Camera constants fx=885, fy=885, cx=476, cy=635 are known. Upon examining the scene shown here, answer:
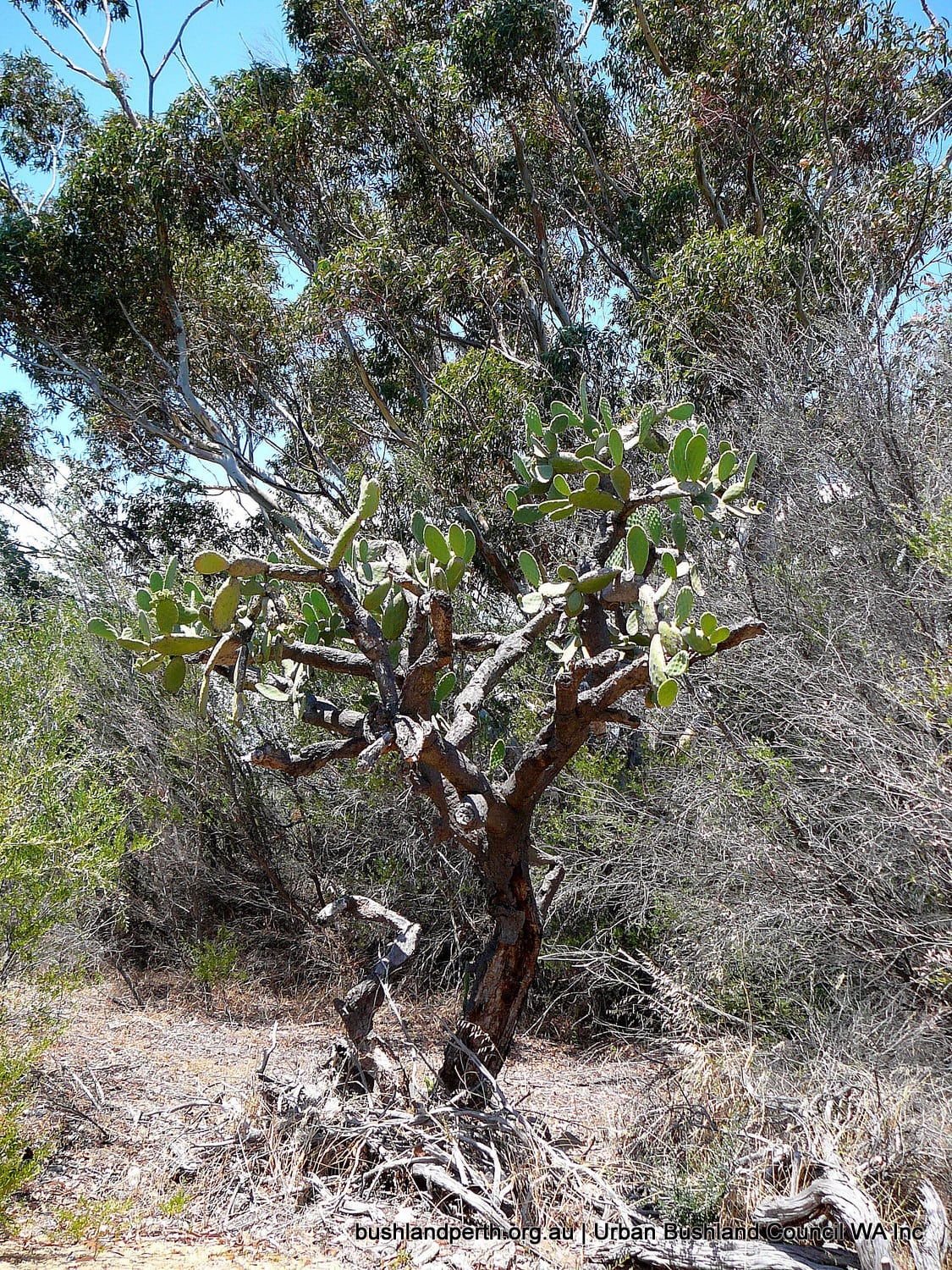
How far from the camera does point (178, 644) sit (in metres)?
3.39

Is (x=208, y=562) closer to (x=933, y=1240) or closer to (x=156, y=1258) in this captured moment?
(x=156, y=1258)

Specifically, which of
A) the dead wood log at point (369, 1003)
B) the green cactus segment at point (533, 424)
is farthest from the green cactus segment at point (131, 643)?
the green cactus segment at point (533, 424)

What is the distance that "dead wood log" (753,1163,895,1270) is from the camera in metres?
2.71

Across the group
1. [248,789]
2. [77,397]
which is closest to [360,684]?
[248,789]

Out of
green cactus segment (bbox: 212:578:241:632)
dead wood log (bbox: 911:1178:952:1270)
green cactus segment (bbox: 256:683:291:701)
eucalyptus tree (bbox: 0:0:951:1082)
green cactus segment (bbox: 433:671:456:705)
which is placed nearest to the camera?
dead wood log (bbox: 911:1178:952:1270)

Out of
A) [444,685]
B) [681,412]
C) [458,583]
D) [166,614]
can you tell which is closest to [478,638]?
[444,685]

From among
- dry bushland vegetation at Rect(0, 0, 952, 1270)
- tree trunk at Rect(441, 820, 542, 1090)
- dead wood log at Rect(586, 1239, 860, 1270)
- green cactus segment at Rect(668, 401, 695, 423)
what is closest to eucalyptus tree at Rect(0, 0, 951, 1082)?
dry bushland vegetation at Rect(0, 0, 952, 1270)

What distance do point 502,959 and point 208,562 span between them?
215 cm

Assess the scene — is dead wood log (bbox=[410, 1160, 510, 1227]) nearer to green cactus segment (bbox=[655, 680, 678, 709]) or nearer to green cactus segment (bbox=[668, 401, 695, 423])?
green cactus segment (bbox=[655, 680, 678, 709])

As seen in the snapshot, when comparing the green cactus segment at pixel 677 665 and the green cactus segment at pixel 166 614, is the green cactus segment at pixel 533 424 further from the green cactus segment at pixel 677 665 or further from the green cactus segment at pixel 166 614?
the green cactus segment at pixel 166 614

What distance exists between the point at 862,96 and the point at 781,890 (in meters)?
7.68

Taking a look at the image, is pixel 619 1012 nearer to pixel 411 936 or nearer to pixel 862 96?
pixel 411 936

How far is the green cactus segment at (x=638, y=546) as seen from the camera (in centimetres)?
341

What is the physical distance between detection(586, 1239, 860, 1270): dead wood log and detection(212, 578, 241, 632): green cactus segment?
2.57m
